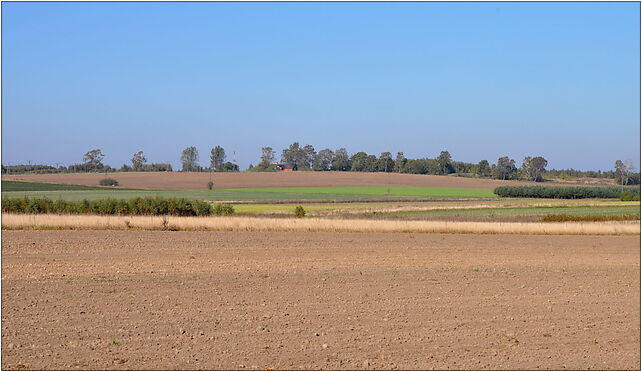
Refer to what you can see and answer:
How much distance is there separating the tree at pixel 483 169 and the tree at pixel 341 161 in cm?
2468

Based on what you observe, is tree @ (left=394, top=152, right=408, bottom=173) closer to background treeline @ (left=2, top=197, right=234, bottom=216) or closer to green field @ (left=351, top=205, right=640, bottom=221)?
green field @ (left=351, top=205, right=640, bottom=221)

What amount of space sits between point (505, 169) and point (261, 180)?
47689mm

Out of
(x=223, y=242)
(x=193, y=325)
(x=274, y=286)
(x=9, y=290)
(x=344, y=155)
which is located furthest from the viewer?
(x=344, y=155)

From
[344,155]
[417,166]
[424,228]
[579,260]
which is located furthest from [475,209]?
[344,155]

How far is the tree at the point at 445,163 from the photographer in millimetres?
142875

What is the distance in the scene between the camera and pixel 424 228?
1242 inches

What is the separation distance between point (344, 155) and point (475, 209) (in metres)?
91.1

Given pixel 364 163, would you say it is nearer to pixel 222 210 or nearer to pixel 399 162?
pixel 399 162

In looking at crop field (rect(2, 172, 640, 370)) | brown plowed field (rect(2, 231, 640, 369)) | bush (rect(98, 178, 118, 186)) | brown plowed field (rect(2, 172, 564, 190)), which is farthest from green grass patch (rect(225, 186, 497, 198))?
brown plowed field (rect(2, 231, 640, 369))

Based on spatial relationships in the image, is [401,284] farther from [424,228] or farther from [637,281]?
[424,228]

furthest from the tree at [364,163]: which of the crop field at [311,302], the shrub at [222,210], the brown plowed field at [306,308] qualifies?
the brown plowed field at [306,308]

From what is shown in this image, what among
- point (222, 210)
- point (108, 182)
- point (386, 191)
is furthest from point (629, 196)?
point (108, 182)

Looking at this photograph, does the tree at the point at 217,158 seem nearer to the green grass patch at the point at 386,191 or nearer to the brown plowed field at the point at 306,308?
the green grass patch at the point at 386,191

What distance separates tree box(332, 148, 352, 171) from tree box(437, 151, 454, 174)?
17158 mm
